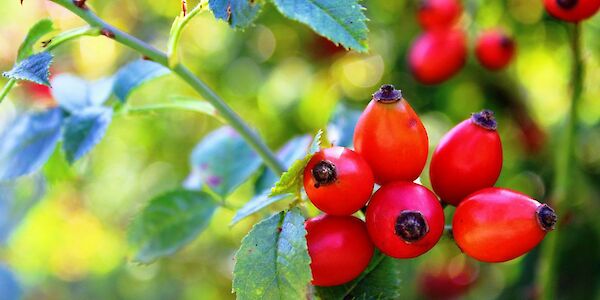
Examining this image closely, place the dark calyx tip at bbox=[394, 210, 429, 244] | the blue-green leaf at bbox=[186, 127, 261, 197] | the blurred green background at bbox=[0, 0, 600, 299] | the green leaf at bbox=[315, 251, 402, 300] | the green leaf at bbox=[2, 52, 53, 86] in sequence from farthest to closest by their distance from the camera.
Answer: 1. the blurred green background at bbox=[0, 0, 600, 299]
2. the blue-green leaf at bbox=[186, 127, 261, 197]
3. the green leaf at bbox=[315, 251, 402, 300]
4. the green leaf at bbox=[2, 52, 53, 86]
5. the dark calyx tip at bbox=[394, 210, 429, 244]

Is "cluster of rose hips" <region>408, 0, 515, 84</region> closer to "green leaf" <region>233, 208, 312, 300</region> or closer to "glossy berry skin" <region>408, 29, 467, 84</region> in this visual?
"glossy berry skin" <region>408, 29, 467, 84</region>

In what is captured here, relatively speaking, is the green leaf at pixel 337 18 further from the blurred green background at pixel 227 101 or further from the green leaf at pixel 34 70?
the blurred green background at pixel 227 101

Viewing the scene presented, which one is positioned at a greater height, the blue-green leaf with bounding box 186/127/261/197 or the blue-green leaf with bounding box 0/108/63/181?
the blue-green leaf with bounding box 0/108/63/181

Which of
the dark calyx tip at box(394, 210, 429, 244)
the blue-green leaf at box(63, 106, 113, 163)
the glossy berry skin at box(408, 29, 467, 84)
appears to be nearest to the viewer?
the dark calyx tip at box(394, 210, 429, 244)

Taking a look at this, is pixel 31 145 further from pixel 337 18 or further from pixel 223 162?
pixel 337 18

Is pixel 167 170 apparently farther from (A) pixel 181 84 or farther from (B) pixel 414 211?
(B) pixel 414 211

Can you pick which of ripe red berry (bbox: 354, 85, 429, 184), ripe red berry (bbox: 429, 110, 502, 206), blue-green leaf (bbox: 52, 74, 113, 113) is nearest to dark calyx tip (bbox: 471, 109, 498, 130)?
ripe red berry (bbox: 429, 110, 502, 206)

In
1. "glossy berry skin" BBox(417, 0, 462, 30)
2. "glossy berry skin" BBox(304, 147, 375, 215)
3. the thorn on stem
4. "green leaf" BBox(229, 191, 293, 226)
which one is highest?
the thorn on stem

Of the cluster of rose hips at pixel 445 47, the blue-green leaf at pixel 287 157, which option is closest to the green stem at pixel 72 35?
the blue-green leaf at pixel 287 157

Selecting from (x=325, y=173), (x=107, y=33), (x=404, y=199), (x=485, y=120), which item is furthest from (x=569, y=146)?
(x=107, y=33)
